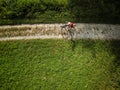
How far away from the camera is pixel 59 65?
46.1ft

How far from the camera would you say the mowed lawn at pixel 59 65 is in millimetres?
13266

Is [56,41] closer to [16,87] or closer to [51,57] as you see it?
[51,57]

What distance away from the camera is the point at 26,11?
1619cm

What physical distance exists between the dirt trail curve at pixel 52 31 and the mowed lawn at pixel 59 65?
19.0 inches

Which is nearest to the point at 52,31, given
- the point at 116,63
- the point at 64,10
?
the point at 64,10

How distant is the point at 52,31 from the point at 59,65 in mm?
2970

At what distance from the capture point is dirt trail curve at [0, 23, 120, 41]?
15.3m

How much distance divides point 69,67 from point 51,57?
55.6 inches

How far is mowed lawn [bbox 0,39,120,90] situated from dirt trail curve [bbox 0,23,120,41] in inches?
19.0

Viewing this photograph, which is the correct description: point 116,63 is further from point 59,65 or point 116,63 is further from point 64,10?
point 64,10

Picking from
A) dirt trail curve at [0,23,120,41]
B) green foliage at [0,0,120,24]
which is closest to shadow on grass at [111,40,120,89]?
dirt trail curve at [0,23,120,41]

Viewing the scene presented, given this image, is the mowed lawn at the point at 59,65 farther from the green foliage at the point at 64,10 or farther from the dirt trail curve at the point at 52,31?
the green foliage at the point at 64,10

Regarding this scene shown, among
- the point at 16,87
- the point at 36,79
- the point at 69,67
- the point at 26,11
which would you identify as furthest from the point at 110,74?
the point at 26,11

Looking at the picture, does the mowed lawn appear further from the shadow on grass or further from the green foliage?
the green foliage
